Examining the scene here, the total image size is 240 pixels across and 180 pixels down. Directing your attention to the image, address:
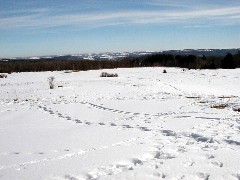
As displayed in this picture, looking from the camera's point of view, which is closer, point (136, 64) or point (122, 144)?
point (122, 144)

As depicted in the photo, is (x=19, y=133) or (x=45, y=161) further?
(x=19, y=133)

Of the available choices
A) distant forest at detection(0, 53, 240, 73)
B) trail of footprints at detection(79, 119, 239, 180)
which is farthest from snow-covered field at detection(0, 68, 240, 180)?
distant forest at detection(0, 53, 240, 73)

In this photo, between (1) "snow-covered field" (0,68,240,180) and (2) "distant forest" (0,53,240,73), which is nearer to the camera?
(1) "snow-covered field" (0,68,240,180)

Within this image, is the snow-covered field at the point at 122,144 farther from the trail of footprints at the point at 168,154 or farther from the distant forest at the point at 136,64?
the distant forest at the point at 136,64

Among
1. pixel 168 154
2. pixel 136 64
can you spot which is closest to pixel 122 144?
pixel 168 154

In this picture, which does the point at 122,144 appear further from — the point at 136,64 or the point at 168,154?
the point at 136,64

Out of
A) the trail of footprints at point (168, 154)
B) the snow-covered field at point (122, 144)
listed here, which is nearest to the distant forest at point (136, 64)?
the snow-covered field at point (122, 144)

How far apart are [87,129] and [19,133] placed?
74.7 inches

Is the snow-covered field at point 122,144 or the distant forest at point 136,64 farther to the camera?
the distant forest at point 136,64

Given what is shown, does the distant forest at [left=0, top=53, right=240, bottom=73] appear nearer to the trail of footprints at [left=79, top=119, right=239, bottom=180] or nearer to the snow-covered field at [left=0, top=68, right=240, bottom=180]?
the snow-covered field at [left=0, top=68, right=240, bottom=180]

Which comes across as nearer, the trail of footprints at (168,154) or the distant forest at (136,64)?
the trail of footprints at (168,154)

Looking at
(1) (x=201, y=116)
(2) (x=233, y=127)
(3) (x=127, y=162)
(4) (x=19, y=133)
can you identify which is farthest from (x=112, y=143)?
(1) (x=201, y=116)

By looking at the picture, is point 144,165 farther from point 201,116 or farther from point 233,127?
point 201,116

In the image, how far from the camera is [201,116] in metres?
10.8
